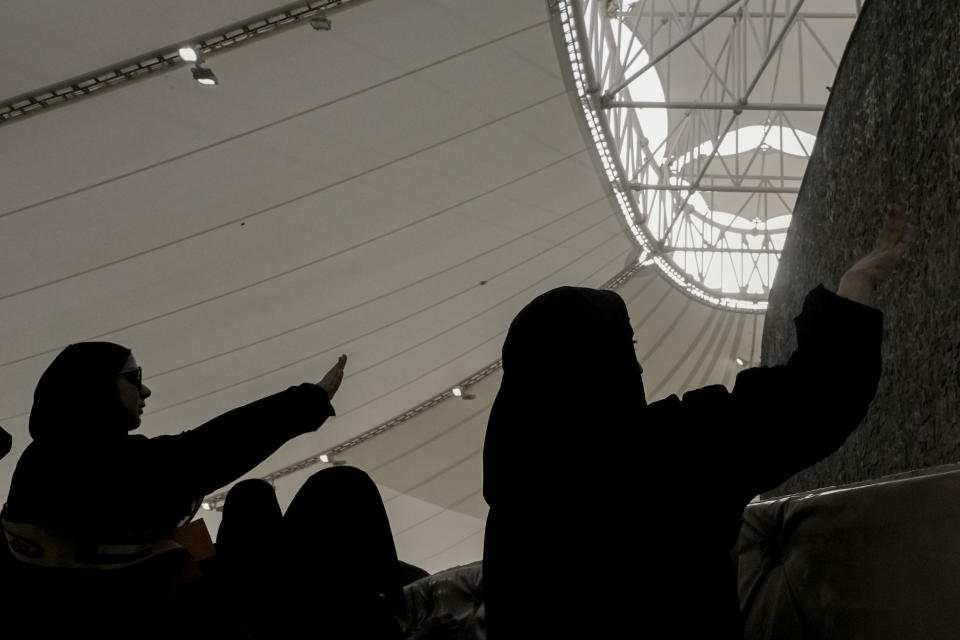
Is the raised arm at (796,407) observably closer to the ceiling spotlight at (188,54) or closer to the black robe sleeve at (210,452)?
the black robe sleeve at (210,452)

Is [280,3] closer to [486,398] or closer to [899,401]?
[899,401]

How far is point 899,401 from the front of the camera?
85.4 inches

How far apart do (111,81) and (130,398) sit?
198 inches

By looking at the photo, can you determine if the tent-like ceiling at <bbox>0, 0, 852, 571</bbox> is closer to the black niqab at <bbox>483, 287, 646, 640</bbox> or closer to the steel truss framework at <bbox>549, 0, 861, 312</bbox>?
the steel truss framework at <bbox>549, 0, 861, 312</bbox>

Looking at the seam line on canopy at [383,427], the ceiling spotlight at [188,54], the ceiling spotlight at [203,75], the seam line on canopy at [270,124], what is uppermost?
the ceiling spotlight at [188,54]

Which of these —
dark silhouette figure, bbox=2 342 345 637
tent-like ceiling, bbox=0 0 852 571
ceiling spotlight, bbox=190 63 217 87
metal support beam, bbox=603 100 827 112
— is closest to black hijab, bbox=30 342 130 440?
dark silhouette figure, bbox=2 342 345 637

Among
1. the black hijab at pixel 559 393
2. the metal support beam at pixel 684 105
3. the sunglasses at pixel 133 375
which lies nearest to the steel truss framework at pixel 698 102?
the metal support beam at pixel 684 105

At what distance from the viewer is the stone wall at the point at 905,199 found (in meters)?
1.82

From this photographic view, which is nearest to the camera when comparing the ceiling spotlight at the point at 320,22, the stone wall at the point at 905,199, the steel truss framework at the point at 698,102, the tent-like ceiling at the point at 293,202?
the stone wall at the point at 905,199

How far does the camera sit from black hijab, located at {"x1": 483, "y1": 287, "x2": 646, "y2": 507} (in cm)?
148

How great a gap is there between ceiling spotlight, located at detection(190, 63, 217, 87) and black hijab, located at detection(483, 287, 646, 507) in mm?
5741

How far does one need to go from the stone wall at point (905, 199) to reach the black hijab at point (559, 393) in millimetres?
776

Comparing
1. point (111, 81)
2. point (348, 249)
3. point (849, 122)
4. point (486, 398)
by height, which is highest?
point (111, 81)

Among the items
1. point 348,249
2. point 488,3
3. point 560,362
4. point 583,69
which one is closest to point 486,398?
point 348,249
